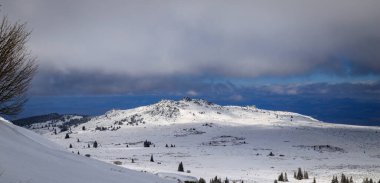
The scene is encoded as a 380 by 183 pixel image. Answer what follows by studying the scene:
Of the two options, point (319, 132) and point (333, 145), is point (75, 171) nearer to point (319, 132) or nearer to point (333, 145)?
point (333, 145)

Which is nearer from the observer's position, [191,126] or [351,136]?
[351,136]

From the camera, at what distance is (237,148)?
6838 centimetres

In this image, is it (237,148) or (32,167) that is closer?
(32,167)

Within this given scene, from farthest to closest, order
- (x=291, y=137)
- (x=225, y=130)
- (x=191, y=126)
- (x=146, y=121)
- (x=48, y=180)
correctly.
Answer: (x=146, y=121) → (x=191, y=126) → (x=225, y=130) → (x=291, y=137) → (x=48, y=180)

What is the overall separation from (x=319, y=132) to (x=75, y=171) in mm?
85280

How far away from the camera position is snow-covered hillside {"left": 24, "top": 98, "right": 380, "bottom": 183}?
41.7m

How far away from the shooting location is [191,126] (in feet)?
338

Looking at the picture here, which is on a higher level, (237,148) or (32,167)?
(32,167)

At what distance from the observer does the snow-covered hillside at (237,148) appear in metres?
41.7

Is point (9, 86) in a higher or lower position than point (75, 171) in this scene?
higher

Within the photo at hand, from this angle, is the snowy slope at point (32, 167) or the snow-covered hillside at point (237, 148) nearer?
the snowy slope at point (32, 167)

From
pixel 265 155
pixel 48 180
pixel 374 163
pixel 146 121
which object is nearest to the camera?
pixel 48 180

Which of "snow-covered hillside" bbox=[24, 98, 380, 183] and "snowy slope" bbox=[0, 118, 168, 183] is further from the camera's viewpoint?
"snow-covered hillside" bbox=[24, 98, 380, 183]

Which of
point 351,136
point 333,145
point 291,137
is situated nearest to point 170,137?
point 291,137
